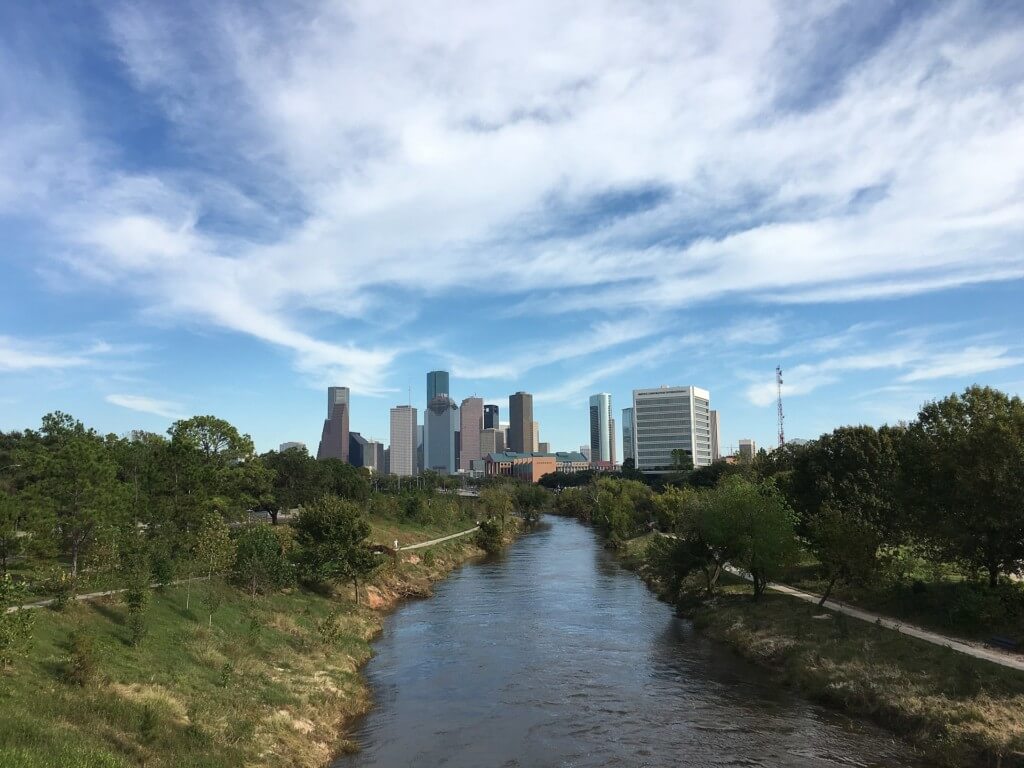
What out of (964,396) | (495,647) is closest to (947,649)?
(964,396)

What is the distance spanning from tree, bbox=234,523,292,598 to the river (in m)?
9.42

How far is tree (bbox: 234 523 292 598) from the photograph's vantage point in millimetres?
47812

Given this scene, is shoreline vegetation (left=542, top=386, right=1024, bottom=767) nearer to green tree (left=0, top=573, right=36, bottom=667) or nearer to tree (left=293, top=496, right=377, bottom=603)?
tree (left=293, top=496, right=377, bottom=603)

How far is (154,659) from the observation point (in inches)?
1123

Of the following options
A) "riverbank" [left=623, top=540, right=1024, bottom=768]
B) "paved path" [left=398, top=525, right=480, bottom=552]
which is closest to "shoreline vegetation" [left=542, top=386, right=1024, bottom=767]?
"riverbank" [left=623, top=540, right=1024, bottom=768]

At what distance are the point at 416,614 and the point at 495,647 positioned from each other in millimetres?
15960

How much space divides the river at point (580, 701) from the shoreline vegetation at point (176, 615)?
3003 millimetres

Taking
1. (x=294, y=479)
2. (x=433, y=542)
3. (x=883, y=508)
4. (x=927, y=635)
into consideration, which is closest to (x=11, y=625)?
(x=927, y=635)

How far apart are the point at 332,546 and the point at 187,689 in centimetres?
2978

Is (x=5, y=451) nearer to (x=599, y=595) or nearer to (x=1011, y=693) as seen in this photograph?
A: (x=599, y=595)

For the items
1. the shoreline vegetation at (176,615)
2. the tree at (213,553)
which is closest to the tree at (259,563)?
the shoreline vegetation at (176,615)

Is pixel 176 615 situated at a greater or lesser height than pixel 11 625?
lesser

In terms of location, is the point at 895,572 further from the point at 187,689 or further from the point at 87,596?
the point at 87,596

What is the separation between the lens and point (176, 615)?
3603cm
